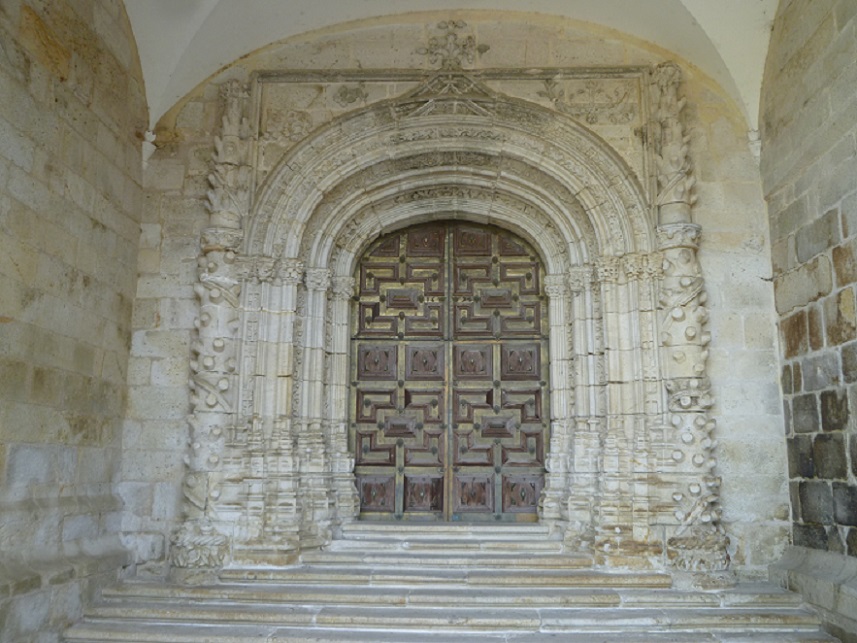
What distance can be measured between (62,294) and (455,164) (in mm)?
3124

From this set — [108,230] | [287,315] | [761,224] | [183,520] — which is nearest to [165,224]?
[108,230]

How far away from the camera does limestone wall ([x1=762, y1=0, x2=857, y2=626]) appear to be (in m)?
4.71

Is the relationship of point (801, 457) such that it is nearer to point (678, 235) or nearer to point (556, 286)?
point (678, 235)

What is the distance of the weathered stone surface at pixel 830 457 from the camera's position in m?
4.80

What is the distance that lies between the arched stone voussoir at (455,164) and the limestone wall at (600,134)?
17 centimetres

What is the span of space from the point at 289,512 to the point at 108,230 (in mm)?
2378

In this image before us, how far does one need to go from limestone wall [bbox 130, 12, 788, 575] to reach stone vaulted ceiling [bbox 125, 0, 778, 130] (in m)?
0.11

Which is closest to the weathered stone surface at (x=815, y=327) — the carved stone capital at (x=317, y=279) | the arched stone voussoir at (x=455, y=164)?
the arched stone voussoir at (x=455, y=164)

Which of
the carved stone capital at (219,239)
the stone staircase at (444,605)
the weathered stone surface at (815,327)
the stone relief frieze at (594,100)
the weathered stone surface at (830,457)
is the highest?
the stone relief frieze at (594,100)

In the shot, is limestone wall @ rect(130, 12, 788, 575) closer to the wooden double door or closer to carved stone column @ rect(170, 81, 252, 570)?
carved stone column @ rect(170, 81, 252, 570)

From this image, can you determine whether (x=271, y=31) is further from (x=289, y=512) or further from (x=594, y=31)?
(x=289, y=512)

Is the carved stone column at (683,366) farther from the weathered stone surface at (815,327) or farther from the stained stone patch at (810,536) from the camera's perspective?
the weathered stone surface at (815,327)

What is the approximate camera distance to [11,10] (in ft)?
14.9

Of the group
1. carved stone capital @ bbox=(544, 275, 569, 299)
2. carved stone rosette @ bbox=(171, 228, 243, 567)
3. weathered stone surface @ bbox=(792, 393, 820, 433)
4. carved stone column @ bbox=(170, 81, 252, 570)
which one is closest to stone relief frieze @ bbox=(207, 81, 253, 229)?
carved stone column @ bbox=(170, 81, 252, 570)
